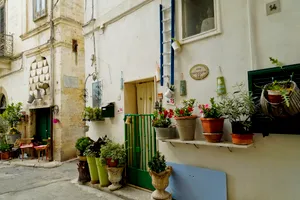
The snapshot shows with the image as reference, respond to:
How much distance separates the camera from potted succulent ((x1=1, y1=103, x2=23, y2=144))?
7.82 m

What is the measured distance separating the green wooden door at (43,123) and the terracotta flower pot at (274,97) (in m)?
7.36

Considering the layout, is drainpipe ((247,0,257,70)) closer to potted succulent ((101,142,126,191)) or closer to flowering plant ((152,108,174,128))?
flowering plant ((152,108,174,128))

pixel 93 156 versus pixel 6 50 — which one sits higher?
pixel 6 50

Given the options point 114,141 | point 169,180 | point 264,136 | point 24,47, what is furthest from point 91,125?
point 24,47

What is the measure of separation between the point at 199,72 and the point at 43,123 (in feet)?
22.5

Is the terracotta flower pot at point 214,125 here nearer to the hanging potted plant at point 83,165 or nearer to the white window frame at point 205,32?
the white window frame at point 205,32

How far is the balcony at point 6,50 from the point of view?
29.5 feet

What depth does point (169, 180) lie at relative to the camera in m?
3.43

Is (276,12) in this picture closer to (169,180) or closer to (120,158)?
(169,180)

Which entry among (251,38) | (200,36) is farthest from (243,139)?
(200,36)

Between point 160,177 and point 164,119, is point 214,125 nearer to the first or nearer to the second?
point 164,119

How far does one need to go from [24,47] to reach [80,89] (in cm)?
327

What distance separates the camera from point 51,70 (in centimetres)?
718

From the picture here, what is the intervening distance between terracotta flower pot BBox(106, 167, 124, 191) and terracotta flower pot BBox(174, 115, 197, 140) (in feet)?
4.99
